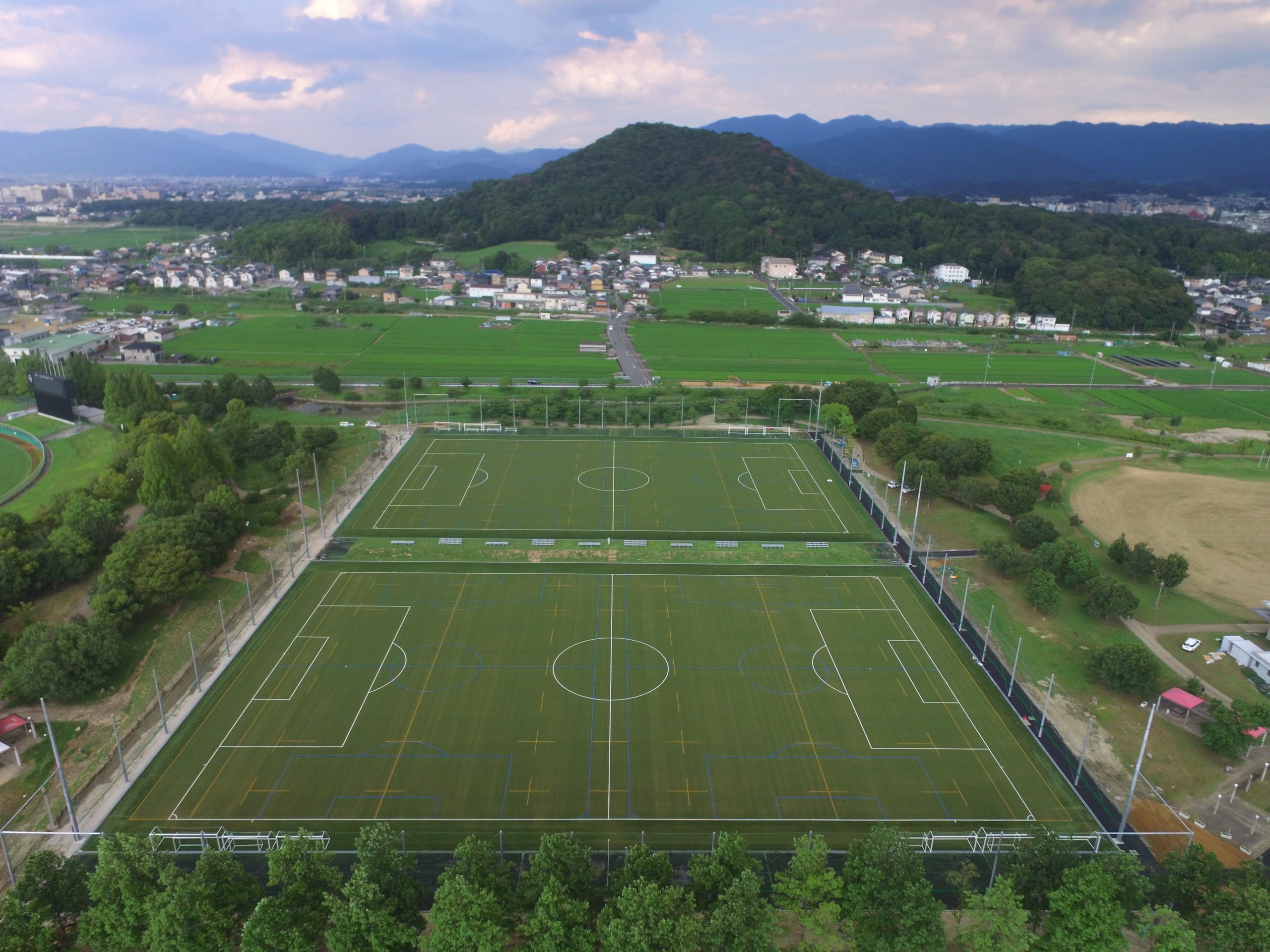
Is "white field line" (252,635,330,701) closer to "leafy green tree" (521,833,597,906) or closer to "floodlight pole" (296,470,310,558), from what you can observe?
"floodlight pole" (296,470,310,558)

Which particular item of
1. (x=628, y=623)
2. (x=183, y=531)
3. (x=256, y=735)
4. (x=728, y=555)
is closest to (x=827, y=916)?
(x=628, y=623)

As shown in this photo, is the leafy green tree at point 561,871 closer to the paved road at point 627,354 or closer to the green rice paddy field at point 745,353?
the paved road at point 627,354

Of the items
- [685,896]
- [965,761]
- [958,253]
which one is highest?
[958,253]

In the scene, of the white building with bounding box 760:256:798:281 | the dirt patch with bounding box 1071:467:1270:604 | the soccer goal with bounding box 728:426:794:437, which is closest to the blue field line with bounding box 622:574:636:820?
the soccer goal with bounding box 728:426:794:437

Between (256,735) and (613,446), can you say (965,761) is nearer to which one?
(256,735)

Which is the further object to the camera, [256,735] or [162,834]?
[256,735]

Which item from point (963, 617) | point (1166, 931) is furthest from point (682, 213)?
point (1166, 931)
